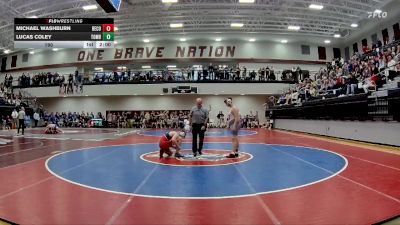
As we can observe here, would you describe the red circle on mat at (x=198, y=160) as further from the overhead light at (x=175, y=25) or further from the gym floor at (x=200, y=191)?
the overhead light at (x=175, y=25)

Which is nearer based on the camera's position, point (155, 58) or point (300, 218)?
point (300, 218)

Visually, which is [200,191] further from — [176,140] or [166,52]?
[166,52]

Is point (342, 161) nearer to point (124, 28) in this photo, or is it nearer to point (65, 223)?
point (65, 223)

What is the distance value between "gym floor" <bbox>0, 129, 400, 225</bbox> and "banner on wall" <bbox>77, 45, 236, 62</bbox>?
29074mm

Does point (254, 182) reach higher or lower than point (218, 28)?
lower

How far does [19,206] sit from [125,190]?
162 cm

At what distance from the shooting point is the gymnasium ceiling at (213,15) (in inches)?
1030

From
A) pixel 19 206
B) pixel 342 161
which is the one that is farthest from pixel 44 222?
pixel 342 161

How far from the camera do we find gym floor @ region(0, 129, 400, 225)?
4148 mm

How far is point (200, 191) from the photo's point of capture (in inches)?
217

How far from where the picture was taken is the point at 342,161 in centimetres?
902
